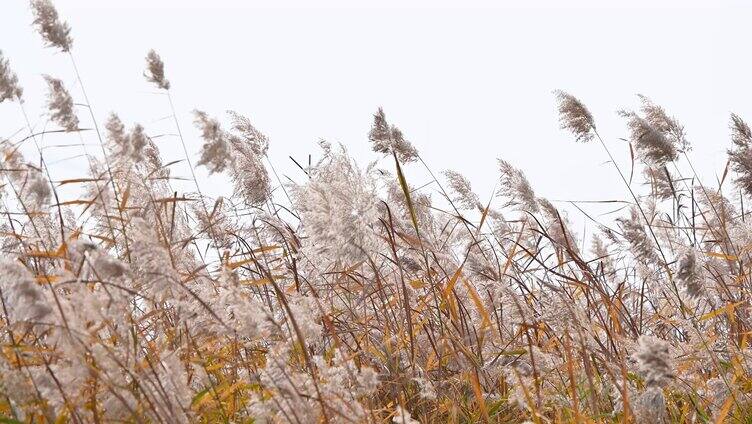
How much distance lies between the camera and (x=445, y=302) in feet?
9.98

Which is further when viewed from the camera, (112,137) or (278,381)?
(112,137)

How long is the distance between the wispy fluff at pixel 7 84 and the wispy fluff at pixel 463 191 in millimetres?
2200

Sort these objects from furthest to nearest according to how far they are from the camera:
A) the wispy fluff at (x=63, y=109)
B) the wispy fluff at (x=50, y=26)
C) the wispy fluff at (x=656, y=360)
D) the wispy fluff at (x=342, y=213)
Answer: the wispy fluff at (x=50, y=26) → the wispy fluff at (x=63, y=109) → the wispy fluff at (x=342, y=213) → the wispy fluff at (x=656, y=360)

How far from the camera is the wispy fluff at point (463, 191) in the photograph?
4398 millimetres

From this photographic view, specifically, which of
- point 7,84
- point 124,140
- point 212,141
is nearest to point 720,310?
point 212,141

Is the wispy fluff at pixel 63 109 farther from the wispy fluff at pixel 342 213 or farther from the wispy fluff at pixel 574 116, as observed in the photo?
the wispy fluff at pixel 574 116

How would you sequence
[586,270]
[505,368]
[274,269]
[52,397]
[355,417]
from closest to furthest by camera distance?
[52,397] → [355,417] → [505,368] → [586,270] → [274,269]

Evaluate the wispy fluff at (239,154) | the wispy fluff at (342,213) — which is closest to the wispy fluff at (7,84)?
the wispy fluff at (239,154)

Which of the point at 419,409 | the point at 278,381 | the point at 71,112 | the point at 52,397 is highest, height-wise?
the point at 71,112

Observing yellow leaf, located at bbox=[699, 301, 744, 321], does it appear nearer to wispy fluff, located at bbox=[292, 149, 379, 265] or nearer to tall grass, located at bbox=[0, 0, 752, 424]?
tall grass, located at bbox=[0, 0, 752, 424]

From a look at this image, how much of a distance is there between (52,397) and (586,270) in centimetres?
199

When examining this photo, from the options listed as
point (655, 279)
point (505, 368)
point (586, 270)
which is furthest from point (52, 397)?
point (655, 279)

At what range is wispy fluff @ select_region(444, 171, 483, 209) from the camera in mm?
4398

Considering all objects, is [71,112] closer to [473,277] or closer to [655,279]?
[473,277]
